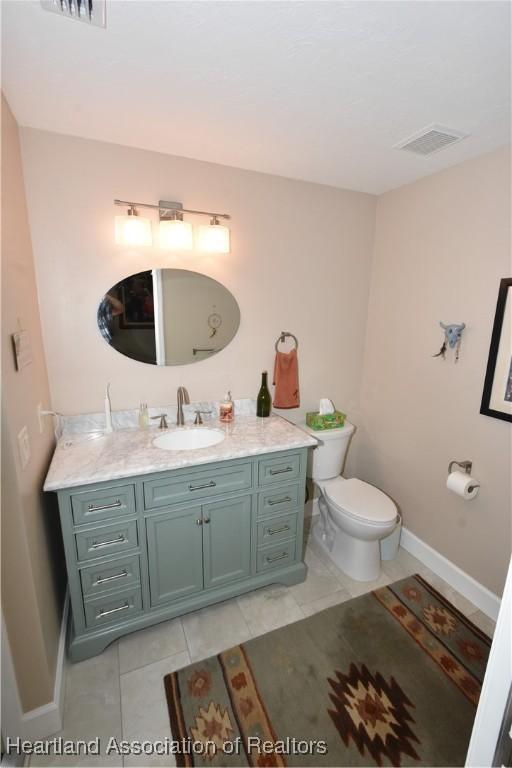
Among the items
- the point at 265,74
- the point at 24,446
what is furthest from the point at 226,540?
the point at 265,74

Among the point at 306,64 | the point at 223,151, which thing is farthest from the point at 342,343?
the point at 306,64

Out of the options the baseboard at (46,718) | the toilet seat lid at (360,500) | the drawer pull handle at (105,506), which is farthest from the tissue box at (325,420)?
the baseboard at (46,718)

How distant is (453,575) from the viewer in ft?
6.73

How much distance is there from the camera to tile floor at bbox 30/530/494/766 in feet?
4.37

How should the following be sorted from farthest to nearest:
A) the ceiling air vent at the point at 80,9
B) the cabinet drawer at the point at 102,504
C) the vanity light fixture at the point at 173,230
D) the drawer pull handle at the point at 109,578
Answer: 1. the vanity light fixture at the point at 173,230
2. the drawer pull handle at the point at 109,578
3. the cabinet drawer at the point at 102,504
4. the ceiling air vent at the point at 80,9

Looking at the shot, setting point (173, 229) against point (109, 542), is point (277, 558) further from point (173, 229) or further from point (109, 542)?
point (173, 229)

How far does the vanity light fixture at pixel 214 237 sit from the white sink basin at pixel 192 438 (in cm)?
104

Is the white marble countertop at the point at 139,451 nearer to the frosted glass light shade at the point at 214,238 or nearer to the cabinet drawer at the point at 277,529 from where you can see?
the cabinet drawer at the point at 277,529

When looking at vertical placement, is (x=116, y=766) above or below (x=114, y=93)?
below

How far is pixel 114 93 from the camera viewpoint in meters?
1.32

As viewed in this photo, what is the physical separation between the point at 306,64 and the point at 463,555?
248 cm

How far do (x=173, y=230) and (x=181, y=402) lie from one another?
→ 0.96 meters

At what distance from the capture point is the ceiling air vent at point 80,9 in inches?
36.4

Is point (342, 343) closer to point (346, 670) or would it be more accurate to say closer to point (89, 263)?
point (89, 263)
